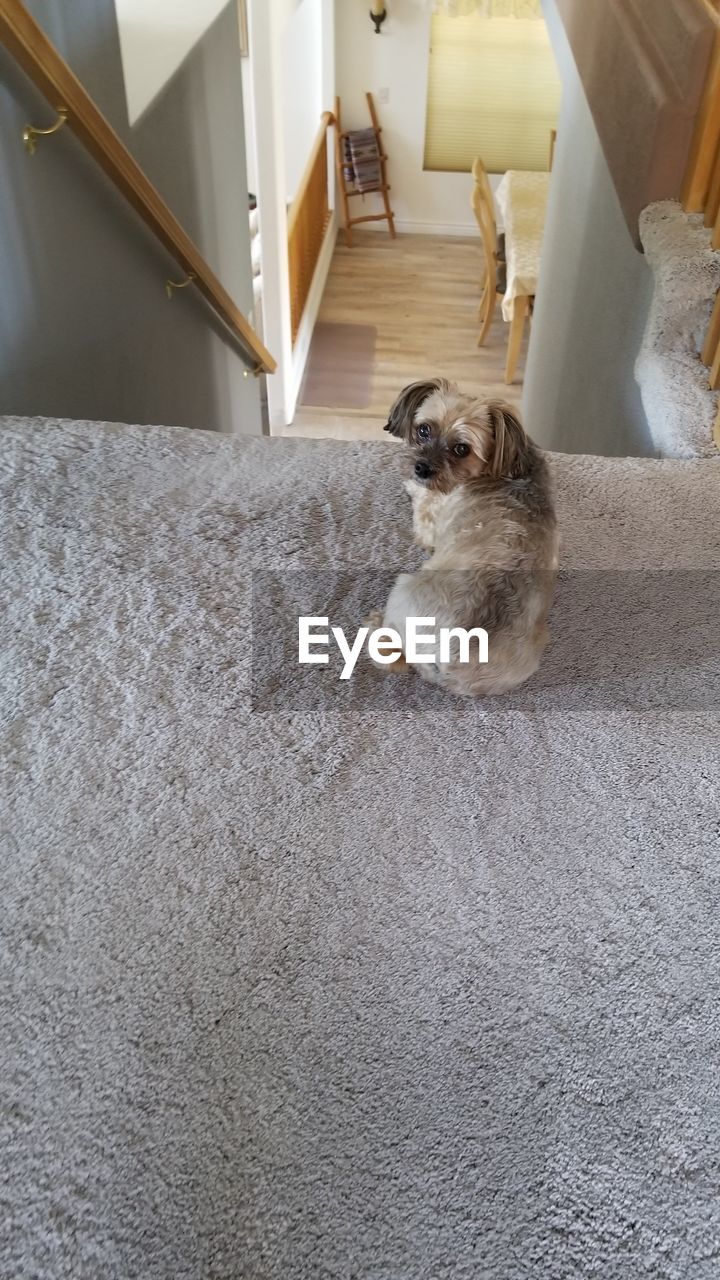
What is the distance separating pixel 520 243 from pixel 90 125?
4.17 meters

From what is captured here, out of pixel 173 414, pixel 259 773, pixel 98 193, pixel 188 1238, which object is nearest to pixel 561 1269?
pixel 188 1238

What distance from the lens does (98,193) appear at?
8.22 ft

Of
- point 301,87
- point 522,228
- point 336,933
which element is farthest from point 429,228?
point 336,933

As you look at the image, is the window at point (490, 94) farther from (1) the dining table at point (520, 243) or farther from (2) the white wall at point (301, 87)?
(1) the dining table at point (520, 243)

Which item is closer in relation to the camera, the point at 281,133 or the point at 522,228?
the point at 281,133

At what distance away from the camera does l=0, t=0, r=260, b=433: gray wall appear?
215 centimetres

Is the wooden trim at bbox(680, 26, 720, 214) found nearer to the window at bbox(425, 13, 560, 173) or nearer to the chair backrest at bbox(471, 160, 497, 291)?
the chair backrest at bbox(471, 160, 497, 291)

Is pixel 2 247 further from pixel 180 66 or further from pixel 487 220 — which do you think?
A: pixel 487 220

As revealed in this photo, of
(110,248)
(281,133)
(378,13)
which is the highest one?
(110,248)

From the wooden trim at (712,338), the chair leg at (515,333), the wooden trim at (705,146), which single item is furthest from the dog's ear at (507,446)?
the chair leg at (515,333)

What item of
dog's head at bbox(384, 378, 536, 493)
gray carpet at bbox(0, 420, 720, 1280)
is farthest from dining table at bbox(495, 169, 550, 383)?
gray carpet at bbox(0, 420, 720, 1280)

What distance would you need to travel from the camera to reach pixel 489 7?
7234mm

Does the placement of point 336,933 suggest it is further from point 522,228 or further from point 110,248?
point 522,228

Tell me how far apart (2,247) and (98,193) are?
22.4 inches
